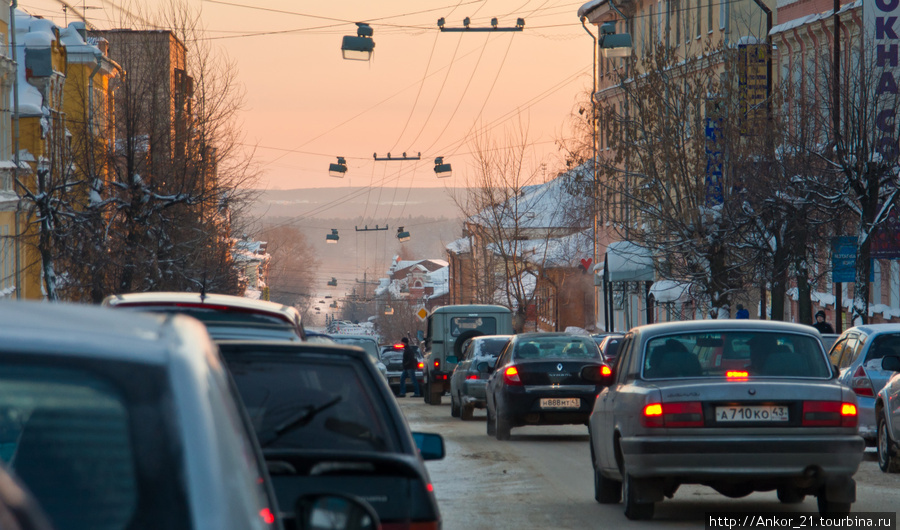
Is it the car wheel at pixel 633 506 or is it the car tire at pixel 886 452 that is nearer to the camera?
the car wheel at pixel 633 506

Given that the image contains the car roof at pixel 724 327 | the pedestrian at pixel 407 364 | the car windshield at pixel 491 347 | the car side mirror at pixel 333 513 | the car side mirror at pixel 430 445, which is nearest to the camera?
the car side mirror at pixel 333 513

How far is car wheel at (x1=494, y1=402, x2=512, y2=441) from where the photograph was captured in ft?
65.6

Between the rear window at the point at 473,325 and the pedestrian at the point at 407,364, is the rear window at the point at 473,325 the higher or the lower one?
the higher one

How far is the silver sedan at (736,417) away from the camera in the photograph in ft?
33.0

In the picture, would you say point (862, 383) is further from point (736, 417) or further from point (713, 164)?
point (713, 164)

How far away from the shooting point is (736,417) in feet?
33.1

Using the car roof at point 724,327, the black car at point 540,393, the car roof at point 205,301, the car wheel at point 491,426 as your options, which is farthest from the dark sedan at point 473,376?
the car roof at point 205,301

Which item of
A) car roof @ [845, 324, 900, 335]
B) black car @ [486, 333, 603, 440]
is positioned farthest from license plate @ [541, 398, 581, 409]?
car roof @ [845, 324, 900, 335]

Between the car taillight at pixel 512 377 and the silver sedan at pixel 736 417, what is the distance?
907 cm

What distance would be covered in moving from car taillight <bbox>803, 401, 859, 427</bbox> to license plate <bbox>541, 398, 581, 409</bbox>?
32.7 feet

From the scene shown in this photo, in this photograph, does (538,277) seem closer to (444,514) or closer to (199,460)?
(444,514)

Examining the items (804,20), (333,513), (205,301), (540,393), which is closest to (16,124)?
(804,20)

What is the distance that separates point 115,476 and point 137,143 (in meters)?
35.1

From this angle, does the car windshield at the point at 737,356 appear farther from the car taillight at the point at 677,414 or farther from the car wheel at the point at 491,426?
the car wheel at the point at 491,426
